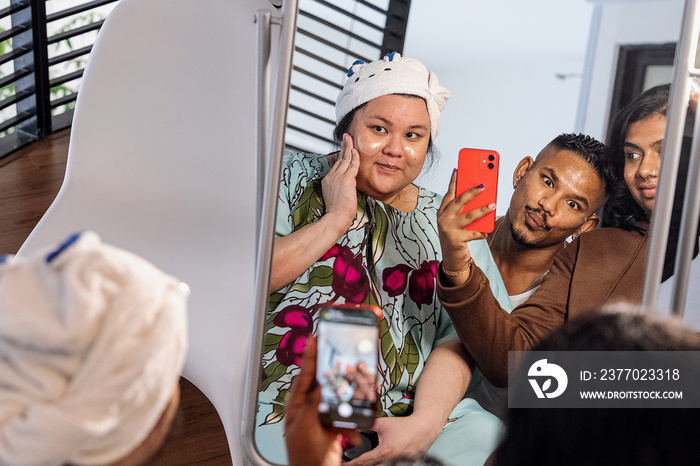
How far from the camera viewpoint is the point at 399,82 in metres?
1.14

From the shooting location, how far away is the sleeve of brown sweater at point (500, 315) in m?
1.10

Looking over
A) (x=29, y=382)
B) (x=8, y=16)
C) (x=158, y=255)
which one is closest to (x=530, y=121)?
(x=158, y=255)

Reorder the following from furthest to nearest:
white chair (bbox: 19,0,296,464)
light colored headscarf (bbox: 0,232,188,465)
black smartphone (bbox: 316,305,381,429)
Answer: white chair (bbox: 19,0,296,464) < black smartphone (bbox: 316,305,381,429) < light colored headscarf (bbox: 0,232,188,465)

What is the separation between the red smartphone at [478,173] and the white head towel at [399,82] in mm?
68

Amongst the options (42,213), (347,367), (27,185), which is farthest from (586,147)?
(27,185)

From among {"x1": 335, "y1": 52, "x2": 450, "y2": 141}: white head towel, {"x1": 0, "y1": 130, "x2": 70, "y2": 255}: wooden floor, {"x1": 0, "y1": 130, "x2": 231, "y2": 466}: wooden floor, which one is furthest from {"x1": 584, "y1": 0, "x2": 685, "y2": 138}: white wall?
{"x1": 0, "y1": 130, "x2": 70, "y2": 255}: wooden floor

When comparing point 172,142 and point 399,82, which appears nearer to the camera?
point 399,82

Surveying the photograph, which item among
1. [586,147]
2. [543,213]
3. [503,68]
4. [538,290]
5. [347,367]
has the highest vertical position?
[503,68]

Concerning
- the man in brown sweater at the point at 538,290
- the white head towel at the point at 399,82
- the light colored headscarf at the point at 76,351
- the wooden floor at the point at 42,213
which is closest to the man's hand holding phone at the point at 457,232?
the man in brown sweater at the point at 538,290

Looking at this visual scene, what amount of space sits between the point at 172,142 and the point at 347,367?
2.42 feet

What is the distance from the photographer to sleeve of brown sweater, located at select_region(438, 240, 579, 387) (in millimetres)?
1104

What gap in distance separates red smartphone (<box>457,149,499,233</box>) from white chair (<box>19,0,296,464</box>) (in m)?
0.37

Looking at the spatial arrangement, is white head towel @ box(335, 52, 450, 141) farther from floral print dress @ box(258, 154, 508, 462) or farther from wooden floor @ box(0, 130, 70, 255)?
wooden floor @ box(0, 130, 70, 255)

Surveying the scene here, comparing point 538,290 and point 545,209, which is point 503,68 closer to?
point 545,209
